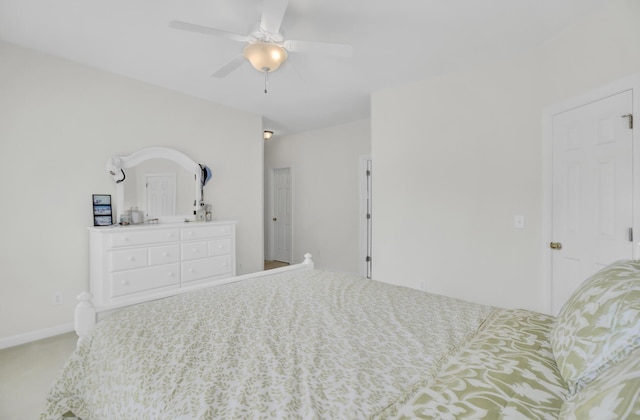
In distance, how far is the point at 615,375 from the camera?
1.95 ft

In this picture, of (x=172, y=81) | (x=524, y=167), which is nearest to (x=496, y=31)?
(x=524, y=167)

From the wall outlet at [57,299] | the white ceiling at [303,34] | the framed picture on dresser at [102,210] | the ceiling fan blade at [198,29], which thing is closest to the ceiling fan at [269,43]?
the ceiling fan blade at [198,29]

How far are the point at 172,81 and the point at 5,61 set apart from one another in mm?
1335

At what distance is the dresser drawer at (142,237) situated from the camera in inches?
112

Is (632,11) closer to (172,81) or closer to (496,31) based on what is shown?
(496,31)

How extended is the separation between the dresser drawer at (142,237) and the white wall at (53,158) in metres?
0.48

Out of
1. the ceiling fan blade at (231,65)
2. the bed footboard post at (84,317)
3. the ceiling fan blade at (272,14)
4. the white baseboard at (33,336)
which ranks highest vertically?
the ceiling fan blade at (272,14)

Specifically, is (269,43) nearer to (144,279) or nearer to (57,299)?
(144,279)

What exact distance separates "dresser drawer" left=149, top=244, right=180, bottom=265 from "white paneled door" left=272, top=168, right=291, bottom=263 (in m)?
2.97

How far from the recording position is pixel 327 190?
17.6ft

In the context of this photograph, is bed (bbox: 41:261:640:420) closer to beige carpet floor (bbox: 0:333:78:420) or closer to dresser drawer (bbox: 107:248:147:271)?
beige carpet floor (bbox: 0:333:78:420)

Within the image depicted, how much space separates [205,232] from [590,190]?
361 centimetres

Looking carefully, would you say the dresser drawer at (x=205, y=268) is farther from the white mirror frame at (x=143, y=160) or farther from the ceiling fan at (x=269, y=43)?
the ceiling fan at (x=269, y=43)

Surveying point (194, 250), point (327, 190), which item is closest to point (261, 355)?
point (194, 250)
